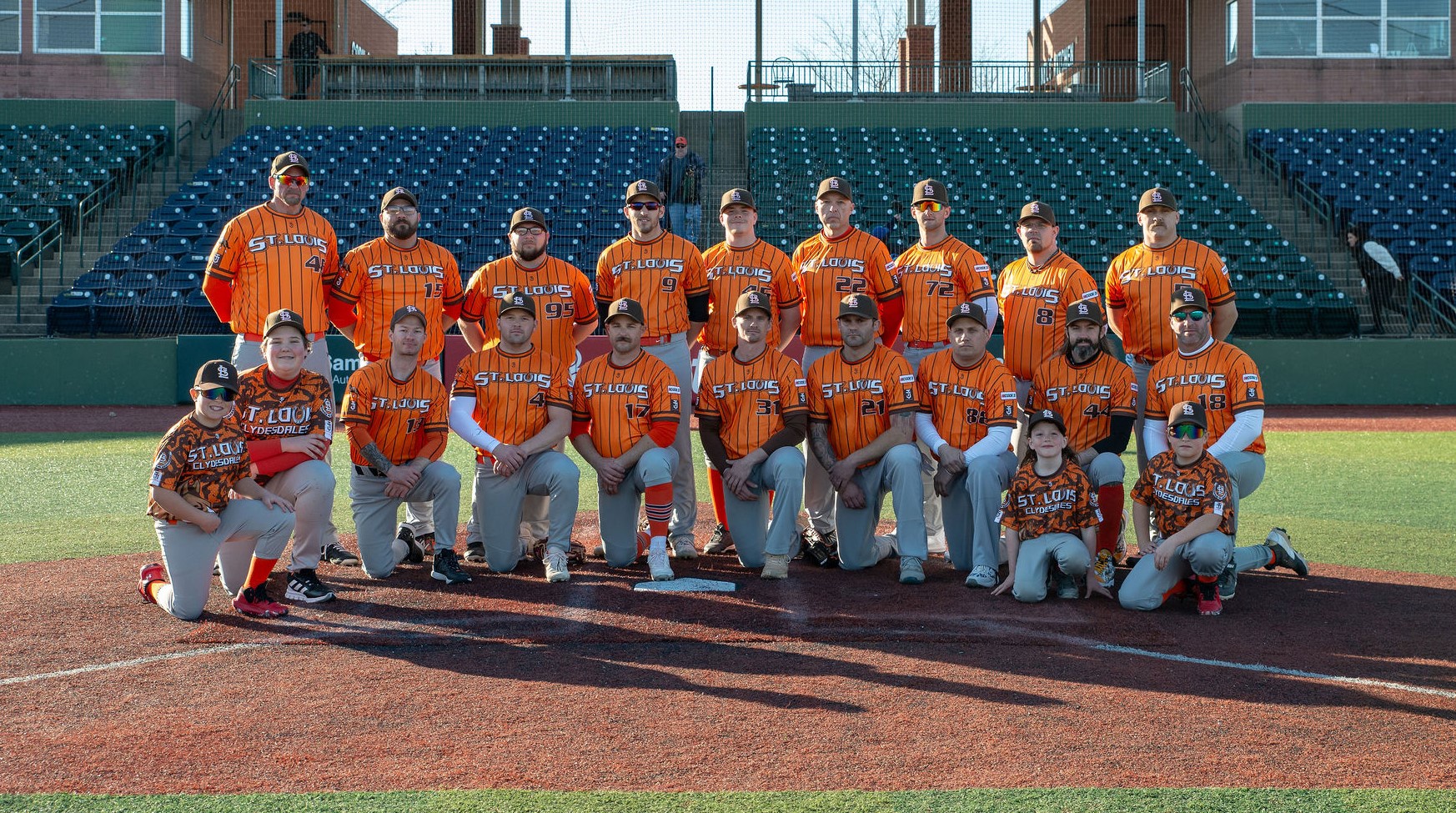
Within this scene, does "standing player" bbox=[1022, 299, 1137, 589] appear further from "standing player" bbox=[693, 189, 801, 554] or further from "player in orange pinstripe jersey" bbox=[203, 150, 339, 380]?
"player in orange pinstripe jersey" bbox=[203, 150, 339, 380]

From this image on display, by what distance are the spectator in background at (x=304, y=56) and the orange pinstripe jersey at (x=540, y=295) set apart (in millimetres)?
19018

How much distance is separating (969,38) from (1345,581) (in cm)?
2163

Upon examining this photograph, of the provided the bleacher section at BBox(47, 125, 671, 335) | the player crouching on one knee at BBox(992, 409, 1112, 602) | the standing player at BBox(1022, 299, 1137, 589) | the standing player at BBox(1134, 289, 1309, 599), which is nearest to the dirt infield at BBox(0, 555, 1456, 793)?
the player crouching on one knee at BBox(992, 409, 1112, 602)

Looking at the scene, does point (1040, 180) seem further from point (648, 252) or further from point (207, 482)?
point (207, 482)

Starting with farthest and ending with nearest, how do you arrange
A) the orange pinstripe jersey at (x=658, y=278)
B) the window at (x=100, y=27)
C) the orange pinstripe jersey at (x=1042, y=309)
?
the window at (x=100, y=27)
the orange pinstripe jersey at (x=658, y=278)
the orange pinstripe jersey at (x=1042, y=309)

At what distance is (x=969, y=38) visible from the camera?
26.4 m

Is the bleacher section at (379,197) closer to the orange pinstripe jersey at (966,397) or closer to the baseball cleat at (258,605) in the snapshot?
the orange pinstripe jersey at (966,397)

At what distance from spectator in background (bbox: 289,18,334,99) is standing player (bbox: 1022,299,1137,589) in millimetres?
21116

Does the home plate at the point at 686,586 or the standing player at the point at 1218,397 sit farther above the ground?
the standing player at the point at 1218,397

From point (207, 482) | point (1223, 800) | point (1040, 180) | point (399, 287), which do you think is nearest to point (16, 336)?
point (399, 287)

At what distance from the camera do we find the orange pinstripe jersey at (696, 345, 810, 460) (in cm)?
705

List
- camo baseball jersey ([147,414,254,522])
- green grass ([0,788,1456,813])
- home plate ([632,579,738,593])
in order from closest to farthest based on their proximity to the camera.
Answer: green grass ([0,788,1456,813]), camo baseball jersey ([147,414,254,522]), home plate ([632,579,738,593])

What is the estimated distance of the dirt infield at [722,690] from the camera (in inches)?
155

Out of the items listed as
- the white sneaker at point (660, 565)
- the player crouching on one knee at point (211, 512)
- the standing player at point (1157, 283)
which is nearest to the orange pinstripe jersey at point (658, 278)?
the white sneaker at point (660, 565)
